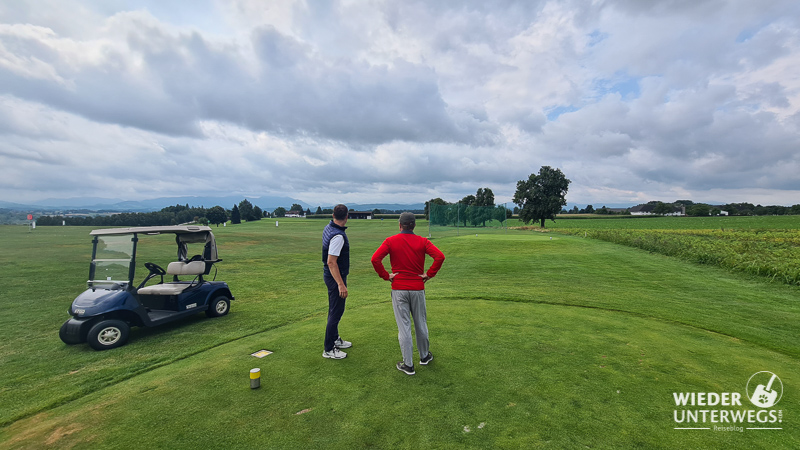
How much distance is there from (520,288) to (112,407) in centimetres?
1037

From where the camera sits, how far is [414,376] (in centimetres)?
457

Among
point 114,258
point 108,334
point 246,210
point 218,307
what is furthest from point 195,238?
point 246,210

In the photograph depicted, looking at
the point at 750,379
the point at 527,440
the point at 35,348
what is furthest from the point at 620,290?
the point at 35,348

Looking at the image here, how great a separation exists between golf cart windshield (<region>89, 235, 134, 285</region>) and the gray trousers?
5.95 m

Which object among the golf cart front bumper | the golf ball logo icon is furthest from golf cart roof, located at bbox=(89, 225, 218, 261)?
the golf ball logo icon

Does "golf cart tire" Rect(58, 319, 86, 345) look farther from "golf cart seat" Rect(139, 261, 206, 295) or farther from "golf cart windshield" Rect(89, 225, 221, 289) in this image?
"golf cart seat" Rect(139, 261, 206, 295)

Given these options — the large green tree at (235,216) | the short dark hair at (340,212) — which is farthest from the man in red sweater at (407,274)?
the large green tree at (235,216)

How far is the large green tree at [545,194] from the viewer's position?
4969 centimetres

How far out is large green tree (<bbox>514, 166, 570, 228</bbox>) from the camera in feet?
163

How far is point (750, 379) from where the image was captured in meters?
4.40

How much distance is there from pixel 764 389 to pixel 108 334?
33.4 feet

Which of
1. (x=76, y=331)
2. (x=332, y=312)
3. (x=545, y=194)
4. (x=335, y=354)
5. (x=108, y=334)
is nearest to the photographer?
(x=335, y=354)

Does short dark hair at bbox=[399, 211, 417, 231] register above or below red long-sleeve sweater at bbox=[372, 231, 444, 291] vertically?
above

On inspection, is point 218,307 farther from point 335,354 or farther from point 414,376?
point 414,376
